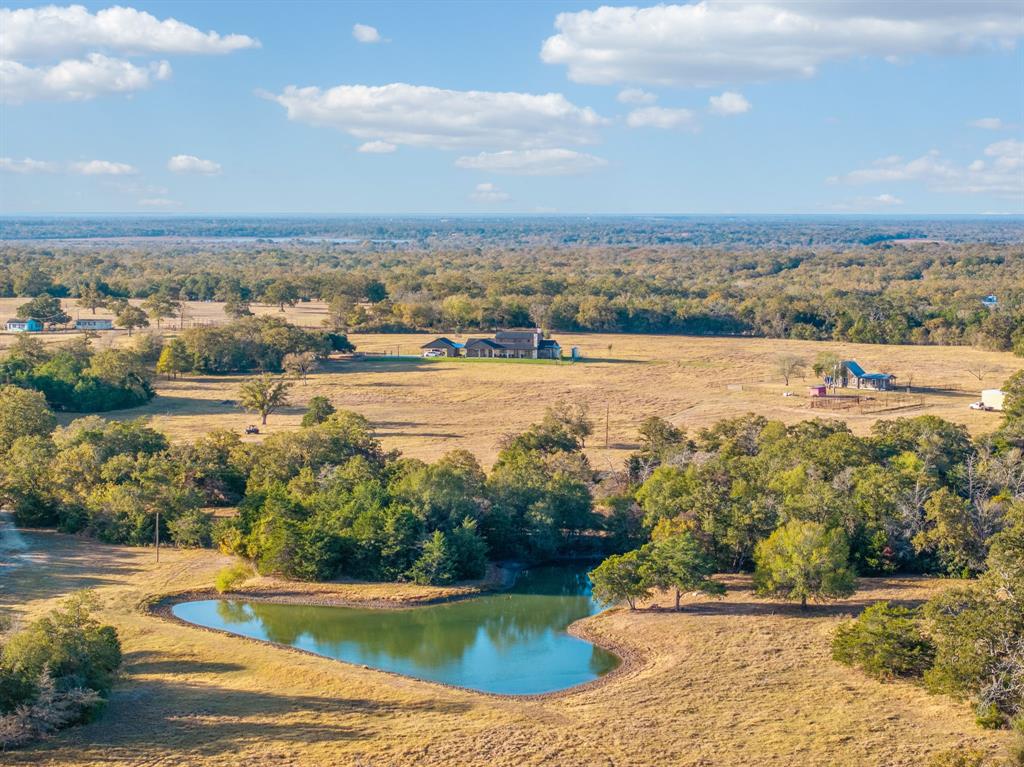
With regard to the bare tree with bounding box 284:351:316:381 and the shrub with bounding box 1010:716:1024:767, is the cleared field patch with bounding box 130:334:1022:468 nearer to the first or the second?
the bare tree with bounding box 284:351:316:381

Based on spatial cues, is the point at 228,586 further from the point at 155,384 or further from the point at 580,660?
the point at 155,384

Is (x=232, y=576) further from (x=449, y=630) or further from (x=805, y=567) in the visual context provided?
(x=805, y=567)

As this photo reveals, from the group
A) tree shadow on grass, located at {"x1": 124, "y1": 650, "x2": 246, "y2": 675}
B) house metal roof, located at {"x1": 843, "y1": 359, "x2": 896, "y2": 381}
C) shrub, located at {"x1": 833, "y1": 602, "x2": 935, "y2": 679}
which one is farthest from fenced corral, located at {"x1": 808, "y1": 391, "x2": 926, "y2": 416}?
tree shadow on grass, located at {"x1": 124, "y1": 650, "x2": 246, "y2": 675}

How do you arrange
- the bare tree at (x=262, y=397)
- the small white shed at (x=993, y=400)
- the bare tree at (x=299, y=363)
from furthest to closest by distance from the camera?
the bare tree at (x=299, y=363)
the small white shed at (x=993, y=400)
the bare tree at (x=262, y=397)

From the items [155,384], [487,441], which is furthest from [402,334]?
[487,441]

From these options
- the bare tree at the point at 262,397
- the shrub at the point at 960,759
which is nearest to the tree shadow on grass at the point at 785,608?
the shrub at the point at 960,759

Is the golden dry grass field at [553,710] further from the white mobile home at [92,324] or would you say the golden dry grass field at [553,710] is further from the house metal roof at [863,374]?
the white mobile home at [92,324]

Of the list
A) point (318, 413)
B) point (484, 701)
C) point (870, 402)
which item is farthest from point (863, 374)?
point (484, 701)
